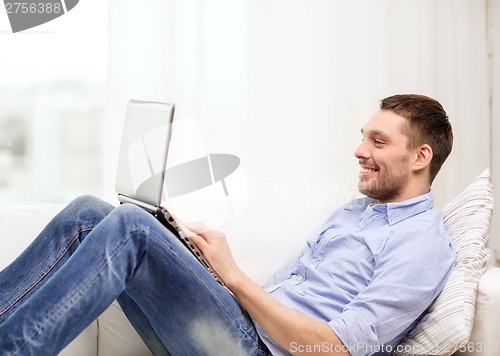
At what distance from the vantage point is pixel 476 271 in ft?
5.22

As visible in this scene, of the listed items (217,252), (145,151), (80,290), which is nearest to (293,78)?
(145,151)

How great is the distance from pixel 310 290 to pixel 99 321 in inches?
24.1

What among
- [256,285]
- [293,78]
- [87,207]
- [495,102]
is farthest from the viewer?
[495,102]

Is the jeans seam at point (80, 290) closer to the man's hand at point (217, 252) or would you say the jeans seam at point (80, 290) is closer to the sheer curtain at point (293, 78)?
the man's hand at point (217, 252)

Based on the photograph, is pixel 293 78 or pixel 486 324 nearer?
pixel 486 324

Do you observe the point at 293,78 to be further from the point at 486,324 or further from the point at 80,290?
the point at 80,290

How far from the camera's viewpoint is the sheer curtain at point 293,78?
2.34 meters

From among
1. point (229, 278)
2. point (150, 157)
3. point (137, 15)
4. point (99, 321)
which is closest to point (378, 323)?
point (229, 278)

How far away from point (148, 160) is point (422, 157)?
71 cm

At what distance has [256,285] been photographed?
1.53m

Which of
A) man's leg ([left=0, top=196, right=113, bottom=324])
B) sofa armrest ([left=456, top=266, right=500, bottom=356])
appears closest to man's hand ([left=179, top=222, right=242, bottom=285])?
man's leg ([left=0, top=196, right=113, bottom=324])

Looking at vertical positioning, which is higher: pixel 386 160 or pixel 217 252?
pixel 386 160

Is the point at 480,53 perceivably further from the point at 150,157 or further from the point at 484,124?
the point at 150,157

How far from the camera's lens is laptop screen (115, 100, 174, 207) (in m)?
1.47
